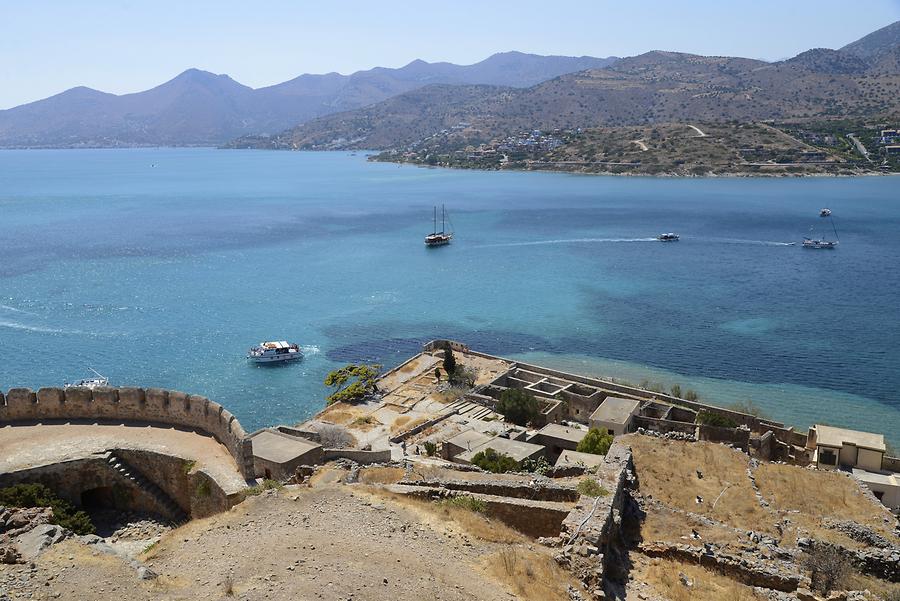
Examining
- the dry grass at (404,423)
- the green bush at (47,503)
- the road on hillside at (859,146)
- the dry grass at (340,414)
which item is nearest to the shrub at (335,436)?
the dry grass at (340,414)

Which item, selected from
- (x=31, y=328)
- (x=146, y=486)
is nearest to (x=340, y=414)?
(x=146, y=486)

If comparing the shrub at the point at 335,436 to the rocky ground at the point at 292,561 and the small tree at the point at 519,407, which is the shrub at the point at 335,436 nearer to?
the small tree at the point at 519,407

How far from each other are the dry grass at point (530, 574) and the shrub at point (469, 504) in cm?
167

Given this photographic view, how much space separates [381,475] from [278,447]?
12.5ft

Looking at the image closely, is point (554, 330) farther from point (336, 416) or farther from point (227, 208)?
point (227, 208)

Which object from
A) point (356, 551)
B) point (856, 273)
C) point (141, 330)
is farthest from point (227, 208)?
point (356, 551)

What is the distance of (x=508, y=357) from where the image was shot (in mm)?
43188

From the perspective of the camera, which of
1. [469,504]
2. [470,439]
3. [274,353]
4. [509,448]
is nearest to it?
[469,504]

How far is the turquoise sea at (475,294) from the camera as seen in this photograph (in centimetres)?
4044

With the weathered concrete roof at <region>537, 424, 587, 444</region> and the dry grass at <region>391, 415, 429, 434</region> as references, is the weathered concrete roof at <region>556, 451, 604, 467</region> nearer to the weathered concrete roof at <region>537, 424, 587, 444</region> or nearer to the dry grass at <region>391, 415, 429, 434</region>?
the weathered concrete roof at <region>537, 424, 587, 444</region>

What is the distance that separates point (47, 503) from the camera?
1441 centimetres

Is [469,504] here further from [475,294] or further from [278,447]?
[475,294]

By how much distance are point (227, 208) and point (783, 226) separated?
81978mm

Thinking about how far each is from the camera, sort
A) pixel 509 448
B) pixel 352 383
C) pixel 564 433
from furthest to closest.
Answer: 1. pixel 352 383
2. pixel 564 433
3. pixel 509 448
